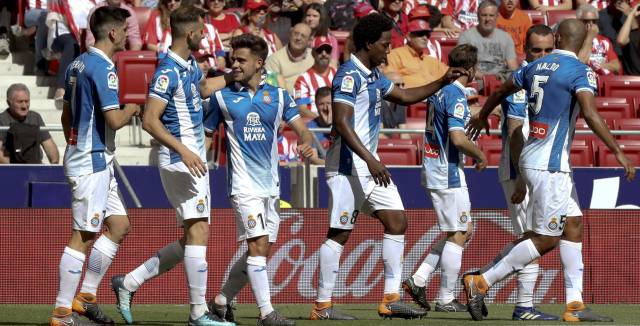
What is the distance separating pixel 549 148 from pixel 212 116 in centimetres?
246

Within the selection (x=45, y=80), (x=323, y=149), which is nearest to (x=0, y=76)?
(x=45, y=80)

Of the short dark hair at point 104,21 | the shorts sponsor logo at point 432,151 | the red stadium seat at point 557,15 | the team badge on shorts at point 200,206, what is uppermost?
the short dark hair at point 104,21

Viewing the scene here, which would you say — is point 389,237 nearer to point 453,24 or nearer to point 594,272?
point 594,272

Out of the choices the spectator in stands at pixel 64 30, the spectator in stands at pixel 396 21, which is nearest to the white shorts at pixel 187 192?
the spectator in stands at pixel 64 30

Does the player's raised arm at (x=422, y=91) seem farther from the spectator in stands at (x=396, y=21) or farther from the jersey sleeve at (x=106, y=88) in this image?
the spectator in stands at (x=396, y=21)

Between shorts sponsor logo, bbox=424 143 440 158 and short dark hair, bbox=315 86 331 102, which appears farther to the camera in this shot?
short dark hair, bbox=315 86 331 102

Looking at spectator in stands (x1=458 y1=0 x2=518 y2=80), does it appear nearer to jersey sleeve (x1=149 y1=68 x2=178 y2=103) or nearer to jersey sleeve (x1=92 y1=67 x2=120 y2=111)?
jersey sleeve (x1=149 y1=68 x2=178 y2=103)

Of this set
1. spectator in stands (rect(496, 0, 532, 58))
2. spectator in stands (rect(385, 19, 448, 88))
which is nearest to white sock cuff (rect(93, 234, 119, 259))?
spectator in stands (rect(385, 19, 448, 88))

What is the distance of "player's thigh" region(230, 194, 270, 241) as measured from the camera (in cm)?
989

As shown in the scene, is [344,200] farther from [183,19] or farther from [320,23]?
[320,23]

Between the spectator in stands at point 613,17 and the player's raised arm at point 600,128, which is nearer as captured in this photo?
the player's raised arm at point 600,128

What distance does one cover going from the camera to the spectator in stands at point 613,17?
19766 millimetres

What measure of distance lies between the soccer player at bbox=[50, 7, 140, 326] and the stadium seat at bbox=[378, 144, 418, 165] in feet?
19.4

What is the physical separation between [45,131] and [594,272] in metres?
5.68
